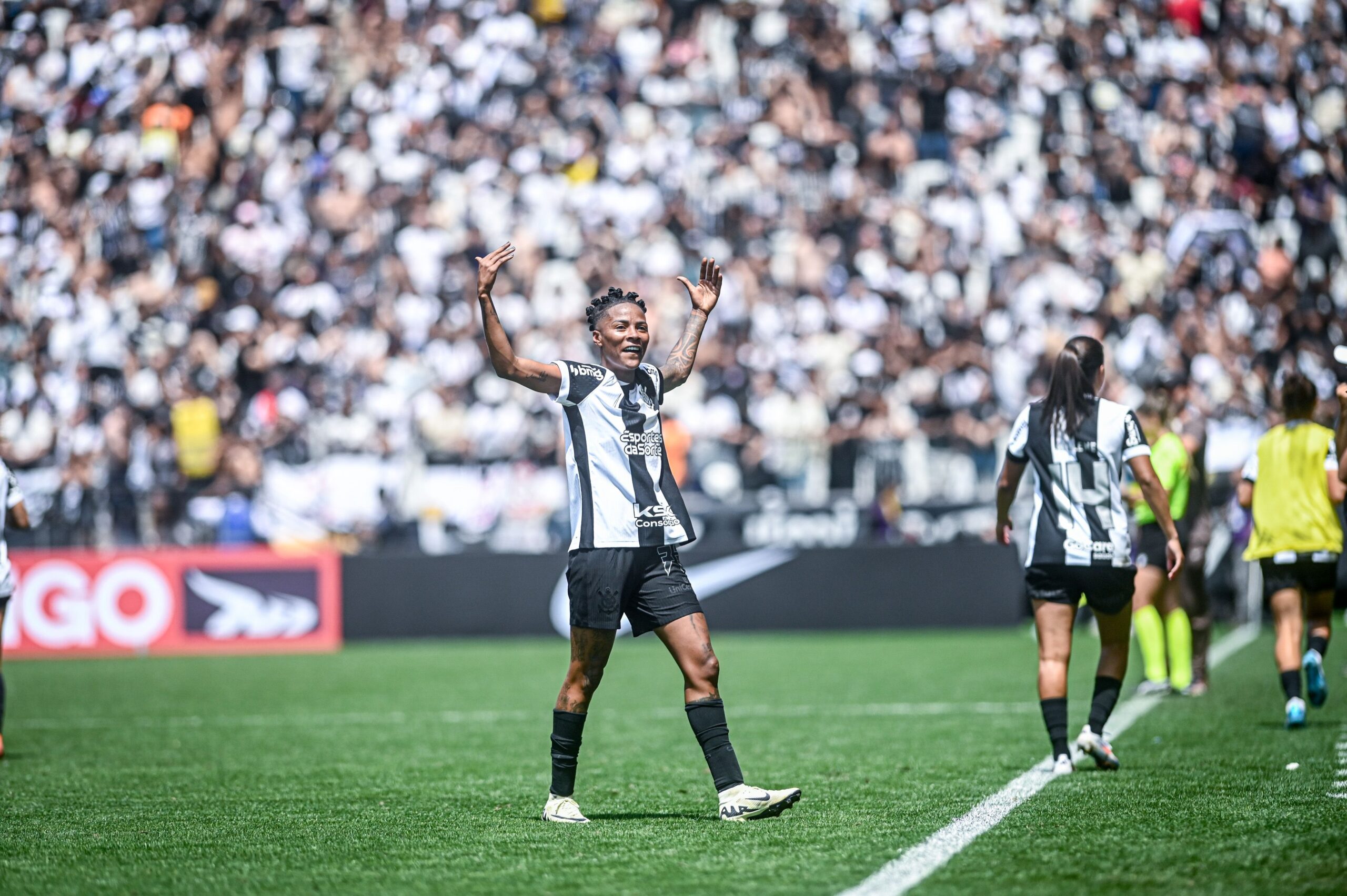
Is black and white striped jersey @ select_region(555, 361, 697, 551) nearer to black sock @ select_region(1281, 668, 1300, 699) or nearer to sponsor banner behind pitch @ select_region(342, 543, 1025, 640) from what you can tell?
black sock @ select_region(1281, 668, 1300, 699)

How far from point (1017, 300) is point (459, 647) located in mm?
8108

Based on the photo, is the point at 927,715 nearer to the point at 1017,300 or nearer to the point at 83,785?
the point at 83,785

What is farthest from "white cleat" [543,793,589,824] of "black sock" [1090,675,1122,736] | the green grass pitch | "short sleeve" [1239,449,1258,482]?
"short sleeve" [1239,449,1258,482]

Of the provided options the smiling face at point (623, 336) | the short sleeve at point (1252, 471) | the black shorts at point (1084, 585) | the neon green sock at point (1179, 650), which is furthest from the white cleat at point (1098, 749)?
the neon green sock at point (1179, 650)

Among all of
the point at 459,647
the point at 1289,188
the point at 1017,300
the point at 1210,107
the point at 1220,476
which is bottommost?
the point at 459,647

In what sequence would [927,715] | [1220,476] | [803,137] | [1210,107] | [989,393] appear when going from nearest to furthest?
[927,715]
[1220,476]
[989,393]
[1210,107]
[803,137]

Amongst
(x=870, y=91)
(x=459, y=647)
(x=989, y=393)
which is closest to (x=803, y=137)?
(x=870, y=91)

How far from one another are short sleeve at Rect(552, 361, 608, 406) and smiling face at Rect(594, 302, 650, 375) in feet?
0.27

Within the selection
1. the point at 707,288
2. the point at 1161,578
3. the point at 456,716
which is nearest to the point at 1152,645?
the point at 1161,578

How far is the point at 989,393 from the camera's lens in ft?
62.9

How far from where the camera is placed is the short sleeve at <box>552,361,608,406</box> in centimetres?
627

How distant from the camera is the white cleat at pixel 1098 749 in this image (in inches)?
298

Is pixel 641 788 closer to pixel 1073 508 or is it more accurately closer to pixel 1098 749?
pixel 1098 749

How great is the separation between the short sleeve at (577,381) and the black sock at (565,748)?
4.11 ft
